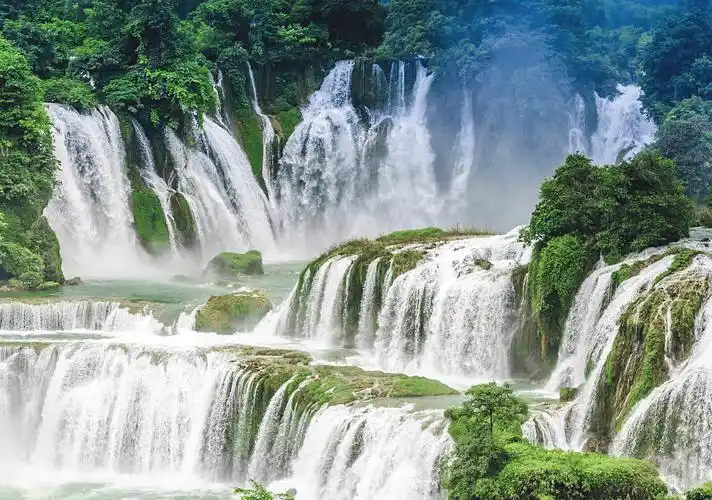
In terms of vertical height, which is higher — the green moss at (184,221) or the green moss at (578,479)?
the green moss at (184,221)

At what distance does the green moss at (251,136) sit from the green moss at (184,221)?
5634 mm

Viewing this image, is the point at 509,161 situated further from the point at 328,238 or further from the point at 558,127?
the point at 328,238

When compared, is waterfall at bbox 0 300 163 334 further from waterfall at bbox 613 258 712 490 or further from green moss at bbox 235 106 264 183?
green moss at bbox 235 106 264 183

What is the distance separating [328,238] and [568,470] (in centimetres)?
3152

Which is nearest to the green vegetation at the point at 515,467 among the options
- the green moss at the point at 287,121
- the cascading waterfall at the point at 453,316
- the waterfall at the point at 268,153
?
the cascading waterfall at the point at 453,316

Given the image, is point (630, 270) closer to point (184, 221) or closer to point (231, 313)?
point (231, 313)

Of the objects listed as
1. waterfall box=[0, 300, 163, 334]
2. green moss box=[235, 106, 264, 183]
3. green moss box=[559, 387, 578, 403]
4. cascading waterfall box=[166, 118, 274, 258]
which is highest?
green moss box=[235, 106, 264, 183]

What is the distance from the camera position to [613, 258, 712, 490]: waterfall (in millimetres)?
17625

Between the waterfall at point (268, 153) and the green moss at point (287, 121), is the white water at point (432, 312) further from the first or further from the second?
the green moss at point (287, 121)

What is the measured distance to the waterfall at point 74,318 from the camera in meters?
29.8

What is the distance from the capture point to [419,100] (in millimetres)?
50250

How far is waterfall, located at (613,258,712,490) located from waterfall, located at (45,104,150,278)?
24070 millimetres

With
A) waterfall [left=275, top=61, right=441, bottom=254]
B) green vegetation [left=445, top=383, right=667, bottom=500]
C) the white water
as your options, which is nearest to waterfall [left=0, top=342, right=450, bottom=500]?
green vegetation [left=445, top=383, right=667, bottom=500]

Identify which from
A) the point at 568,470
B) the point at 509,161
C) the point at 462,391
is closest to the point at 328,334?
the point at 462,391
